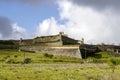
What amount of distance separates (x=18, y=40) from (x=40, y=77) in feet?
244

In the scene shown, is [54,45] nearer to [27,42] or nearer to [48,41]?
[48,41]

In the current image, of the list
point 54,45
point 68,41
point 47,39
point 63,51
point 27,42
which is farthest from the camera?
point 68,41

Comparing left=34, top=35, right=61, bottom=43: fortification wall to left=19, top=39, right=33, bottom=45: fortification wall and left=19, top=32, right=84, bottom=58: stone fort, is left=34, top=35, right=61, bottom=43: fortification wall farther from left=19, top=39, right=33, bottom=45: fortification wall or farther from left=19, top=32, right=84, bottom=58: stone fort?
left=19, top=39, right=33, bottom=45: fortification wall

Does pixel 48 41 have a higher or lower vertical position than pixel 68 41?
higher

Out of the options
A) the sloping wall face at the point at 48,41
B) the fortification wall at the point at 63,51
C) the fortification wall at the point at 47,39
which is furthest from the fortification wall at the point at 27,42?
the fortification wall at the point at 63,51

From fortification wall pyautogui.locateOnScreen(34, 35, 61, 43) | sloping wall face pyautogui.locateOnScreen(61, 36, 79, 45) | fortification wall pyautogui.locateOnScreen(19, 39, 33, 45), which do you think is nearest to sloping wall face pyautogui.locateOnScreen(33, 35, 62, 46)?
fortification wall pyautogui.locateOnScreen(34, 35, 61, 43)

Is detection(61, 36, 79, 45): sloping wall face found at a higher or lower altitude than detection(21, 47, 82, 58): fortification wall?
higher

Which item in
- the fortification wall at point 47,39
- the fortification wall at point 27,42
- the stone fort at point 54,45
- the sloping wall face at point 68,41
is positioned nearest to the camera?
the stone fort at point 54,45

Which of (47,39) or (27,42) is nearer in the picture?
(47,39)

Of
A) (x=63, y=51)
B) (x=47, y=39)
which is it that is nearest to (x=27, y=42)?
(x=47, y=39)

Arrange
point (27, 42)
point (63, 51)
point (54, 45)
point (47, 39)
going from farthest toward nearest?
point (27, 42) → point (47, 39) → point (54, 45) → point (63, 51)

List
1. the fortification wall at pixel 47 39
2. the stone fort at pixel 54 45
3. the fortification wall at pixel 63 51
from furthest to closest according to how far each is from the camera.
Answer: the fortification wall at pixel 47 39
the stone fort at pixel 54 45
the fortification wall at pixel 63 51

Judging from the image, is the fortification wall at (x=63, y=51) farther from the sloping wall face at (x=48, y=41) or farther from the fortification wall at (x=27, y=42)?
the fortification wall at (x=27, y=42)

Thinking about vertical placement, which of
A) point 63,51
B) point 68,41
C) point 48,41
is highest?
point 48,41
